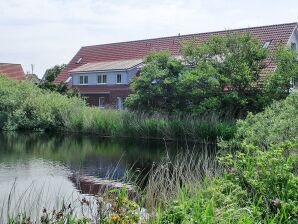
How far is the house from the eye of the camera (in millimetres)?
36528

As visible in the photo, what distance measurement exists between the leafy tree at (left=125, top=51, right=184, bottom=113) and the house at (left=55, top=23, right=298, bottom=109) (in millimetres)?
7269

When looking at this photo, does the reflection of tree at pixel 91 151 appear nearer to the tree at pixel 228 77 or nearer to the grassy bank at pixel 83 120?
the grassy bank at pixel 83 120

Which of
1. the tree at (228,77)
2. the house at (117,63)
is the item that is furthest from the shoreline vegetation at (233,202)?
the house at (117,63)

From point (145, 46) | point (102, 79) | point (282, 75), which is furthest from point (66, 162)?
point (145, 46)

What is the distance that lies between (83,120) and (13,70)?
109 feet

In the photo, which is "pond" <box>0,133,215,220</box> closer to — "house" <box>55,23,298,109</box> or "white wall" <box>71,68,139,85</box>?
"white wall" <box>71,68,139,85</box>

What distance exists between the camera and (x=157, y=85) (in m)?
28.8

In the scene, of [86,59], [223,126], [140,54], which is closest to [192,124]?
[223,126]

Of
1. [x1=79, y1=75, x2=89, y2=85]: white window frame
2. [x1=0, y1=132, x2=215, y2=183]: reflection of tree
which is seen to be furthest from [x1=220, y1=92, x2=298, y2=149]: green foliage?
[x1=79, y1=75, x2=89, y2=85]: white window frame

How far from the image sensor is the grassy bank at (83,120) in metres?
26.1

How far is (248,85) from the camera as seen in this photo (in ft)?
89.0

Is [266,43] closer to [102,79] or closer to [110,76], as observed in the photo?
[110,76]

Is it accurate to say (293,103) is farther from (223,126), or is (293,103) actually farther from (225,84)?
(225,84)

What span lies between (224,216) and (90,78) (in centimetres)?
3843
